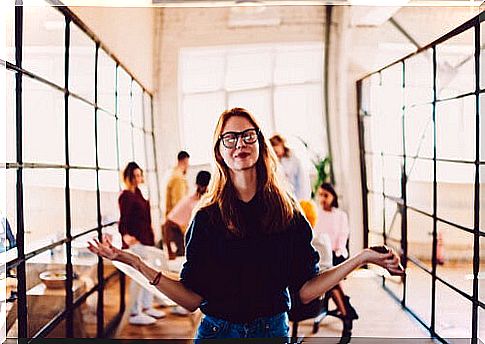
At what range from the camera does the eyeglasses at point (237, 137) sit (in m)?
2.82

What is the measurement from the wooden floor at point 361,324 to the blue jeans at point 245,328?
9.2 inches

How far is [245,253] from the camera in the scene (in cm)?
272

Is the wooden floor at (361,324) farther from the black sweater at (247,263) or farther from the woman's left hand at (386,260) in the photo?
the black sweater at (247,263)

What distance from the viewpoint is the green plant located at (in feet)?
9.62

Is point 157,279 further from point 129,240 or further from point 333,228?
point 333,228

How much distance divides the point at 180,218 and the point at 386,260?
31.4 inches

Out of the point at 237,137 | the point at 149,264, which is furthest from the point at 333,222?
the point at 149,264

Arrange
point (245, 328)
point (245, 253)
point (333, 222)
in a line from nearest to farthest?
1. point (245, 328)
2. point (245, 253)
3. point (333, 222)

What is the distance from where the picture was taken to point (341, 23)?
114 inches

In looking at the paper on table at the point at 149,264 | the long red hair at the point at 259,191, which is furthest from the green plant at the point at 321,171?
the paper on table at the point at 149,264

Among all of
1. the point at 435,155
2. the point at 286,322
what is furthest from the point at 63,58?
the point at 435,155

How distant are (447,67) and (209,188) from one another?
1004mm

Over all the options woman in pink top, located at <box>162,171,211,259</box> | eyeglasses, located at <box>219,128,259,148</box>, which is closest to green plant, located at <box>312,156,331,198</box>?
eyeglasses, located at <box>219,128,259,148</box>

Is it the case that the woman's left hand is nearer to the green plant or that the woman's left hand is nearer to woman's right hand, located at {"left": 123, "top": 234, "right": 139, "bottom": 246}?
the green plant
